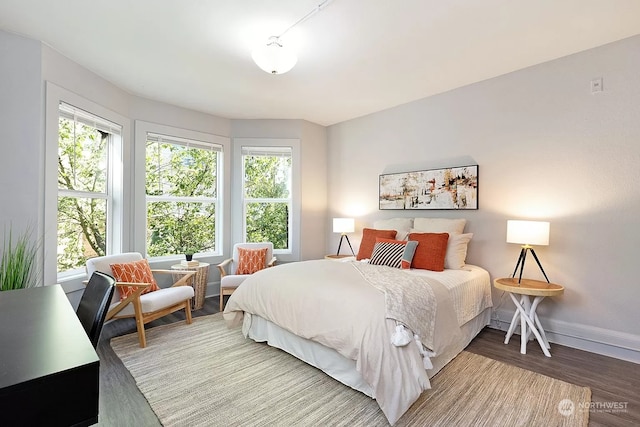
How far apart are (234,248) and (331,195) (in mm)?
1843

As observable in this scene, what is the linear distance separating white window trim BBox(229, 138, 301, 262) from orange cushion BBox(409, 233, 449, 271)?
219 cm

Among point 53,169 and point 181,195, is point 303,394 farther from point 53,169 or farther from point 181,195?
point 181,195

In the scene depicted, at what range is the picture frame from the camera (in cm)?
355

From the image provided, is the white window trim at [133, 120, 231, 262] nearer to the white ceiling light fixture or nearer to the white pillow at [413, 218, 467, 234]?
→ the white ceiling light fixture

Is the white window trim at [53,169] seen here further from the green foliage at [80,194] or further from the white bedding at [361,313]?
the white bedding at [361,313]

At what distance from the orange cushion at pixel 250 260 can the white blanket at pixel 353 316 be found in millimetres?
1185

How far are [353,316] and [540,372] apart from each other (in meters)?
1.63

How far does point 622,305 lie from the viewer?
2629mm

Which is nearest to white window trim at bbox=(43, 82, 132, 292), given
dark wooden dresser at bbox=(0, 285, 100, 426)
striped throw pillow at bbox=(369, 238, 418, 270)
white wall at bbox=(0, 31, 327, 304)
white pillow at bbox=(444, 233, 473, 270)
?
white wall at bbox=(0, 31, 327, 304)

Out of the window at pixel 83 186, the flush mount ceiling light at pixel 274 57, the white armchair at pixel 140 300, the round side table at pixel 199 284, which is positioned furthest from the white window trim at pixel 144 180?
the flush mount ceiling light at pixel 274 57

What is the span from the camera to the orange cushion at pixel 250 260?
425 centimetres

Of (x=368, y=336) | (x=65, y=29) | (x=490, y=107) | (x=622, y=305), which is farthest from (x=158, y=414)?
(x=490, y=107)

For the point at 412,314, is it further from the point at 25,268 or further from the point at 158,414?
the point at 25,268

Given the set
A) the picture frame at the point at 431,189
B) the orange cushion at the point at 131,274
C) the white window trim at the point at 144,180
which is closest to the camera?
the orange cushion at the point at 131,274
